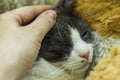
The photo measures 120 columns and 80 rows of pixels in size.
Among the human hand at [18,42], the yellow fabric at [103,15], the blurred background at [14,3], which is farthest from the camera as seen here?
the blurred background at [14,3]

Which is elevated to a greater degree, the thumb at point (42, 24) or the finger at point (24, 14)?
the finger at point (24, 14)

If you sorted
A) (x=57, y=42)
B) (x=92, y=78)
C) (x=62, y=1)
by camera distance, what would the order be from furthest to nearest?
1. (x=62, y=1)
2. (x=57, y=42)
3. (x=92, y=78)

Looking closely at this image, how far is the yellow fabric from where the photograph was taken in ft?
3.64

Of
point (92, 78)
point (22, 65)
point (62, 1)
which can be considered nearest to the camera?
point (92, 78)

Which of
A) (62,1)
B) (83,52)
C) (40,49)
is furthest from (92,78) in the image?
(62,1)

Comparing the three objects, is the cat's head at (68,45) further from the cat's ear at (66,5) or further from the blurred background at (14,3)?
the blurred background at (14,3)

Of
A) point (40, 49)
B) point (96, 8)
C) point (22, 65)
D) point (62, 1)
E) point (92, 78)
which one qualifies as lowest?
point (92, 78)

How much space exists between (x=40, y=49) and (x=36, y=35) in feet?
0.30

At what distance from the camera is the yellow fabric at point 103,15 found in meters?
1.11

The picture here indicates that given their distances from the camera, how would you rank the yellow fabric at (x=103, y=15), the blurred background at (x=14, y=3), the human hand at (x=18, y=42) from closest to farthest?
1. the human hand at (x=18, y=42)
2. the yellow fabric at (x=103, y=15)
3. the blurred background at (x=14, y=3)

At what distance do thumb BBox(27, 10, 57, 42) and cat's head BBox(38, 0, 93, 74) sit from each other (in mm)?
42

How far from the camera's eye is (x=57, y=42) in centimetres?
111

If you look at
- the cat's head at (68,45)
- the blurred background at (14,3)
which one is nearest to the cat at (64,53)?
the cat's head at (68,45)

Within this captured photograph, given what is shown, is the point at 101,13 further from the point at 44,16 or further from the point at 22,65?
the point at 22,65
